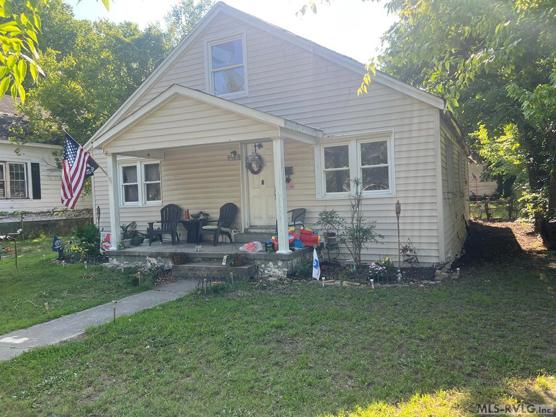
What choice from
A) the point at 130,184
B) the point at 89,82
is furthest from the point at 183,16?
the point at 130,184

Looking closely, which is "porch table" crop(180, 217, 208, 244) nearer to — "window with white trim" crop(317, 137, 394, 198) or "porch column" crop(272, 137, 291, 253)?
"window with white trim" crop(317, 137, 394, 198)

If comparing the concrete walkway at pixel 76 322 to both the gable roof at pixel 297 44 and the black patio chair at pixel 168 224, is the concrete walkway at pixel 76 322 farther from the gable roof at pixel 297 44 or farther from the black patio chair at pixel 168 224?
the gable roof at pixel 297 44

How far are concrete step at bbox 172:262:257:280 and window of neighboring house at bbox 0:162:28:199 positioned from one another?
11724mm

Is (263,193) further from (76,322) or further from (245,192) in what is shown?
(76,322)

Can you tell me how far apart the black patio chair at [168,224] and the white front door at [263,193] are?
1.88m

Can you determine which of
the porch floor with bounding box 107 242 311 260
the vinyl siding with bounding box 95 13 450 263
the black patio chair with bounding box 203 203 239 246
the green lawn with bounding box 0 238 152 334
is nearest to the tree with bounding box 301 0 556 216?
the vinyl siding with bounding box 95 13 450 263

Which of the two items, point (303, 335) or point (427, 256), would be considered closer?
point (303, 335)

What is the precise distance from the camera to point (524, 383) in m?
3.52

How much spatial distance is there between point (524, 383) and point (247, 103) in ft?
27.6

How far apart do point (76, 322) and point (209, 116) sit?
437cm

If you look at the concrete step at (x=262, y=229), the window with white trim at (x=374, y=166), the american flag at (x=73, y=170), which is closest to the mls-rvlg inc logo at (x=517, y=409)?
the window with white trim at (x=374, y=166)

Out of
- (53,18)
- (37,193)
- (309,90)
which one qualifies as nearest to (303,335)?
(309,90)

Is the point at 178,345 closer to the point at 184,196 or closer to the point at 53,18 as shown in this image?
the point at 184,196

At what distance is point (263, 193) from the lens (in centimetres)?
1037
